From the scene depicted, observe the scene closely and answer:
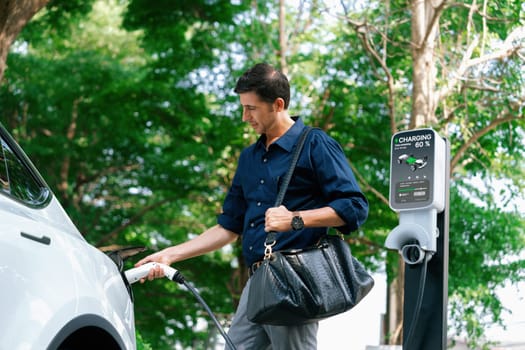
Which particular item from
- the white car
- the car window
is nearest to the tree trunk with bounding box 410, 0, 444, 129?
the white car

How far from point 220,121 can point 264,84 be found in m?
12.4

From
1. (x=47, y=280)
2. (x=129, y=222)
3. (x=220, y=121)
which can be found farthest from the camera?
(x=129, y=222)

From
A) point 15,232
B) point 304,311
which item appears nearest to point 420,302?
point 304,311

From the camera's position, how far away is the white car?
82.4 inches

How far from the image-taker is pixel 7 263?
6.82 feet

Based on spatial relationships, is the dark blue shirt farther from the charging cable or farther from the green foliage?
the green foliage

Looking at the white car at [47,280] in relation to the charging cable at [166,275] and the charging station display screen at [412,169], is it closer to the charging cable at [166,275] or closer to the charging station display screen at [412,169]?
the charging cable at [166,275]

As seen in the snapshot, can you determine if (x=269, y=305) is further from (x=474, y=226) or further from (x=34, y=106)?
(x=34, y=106)

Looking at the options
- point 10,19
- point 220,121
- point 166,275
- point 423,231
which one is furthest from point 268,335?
point 220,121

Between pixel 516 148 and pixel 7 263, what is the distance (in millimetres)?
12607

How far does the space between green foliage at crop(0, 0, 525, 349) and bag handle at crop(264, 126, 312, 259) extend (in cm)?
755

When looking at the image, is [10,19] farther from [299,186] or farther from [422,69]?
[422,69]

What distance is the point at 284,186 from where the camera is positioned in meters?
3.13

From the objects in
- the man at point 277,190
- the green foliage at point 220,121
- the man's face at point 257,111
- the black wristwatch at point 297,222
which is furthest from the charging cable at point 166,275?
the green foliage at point 220,121
